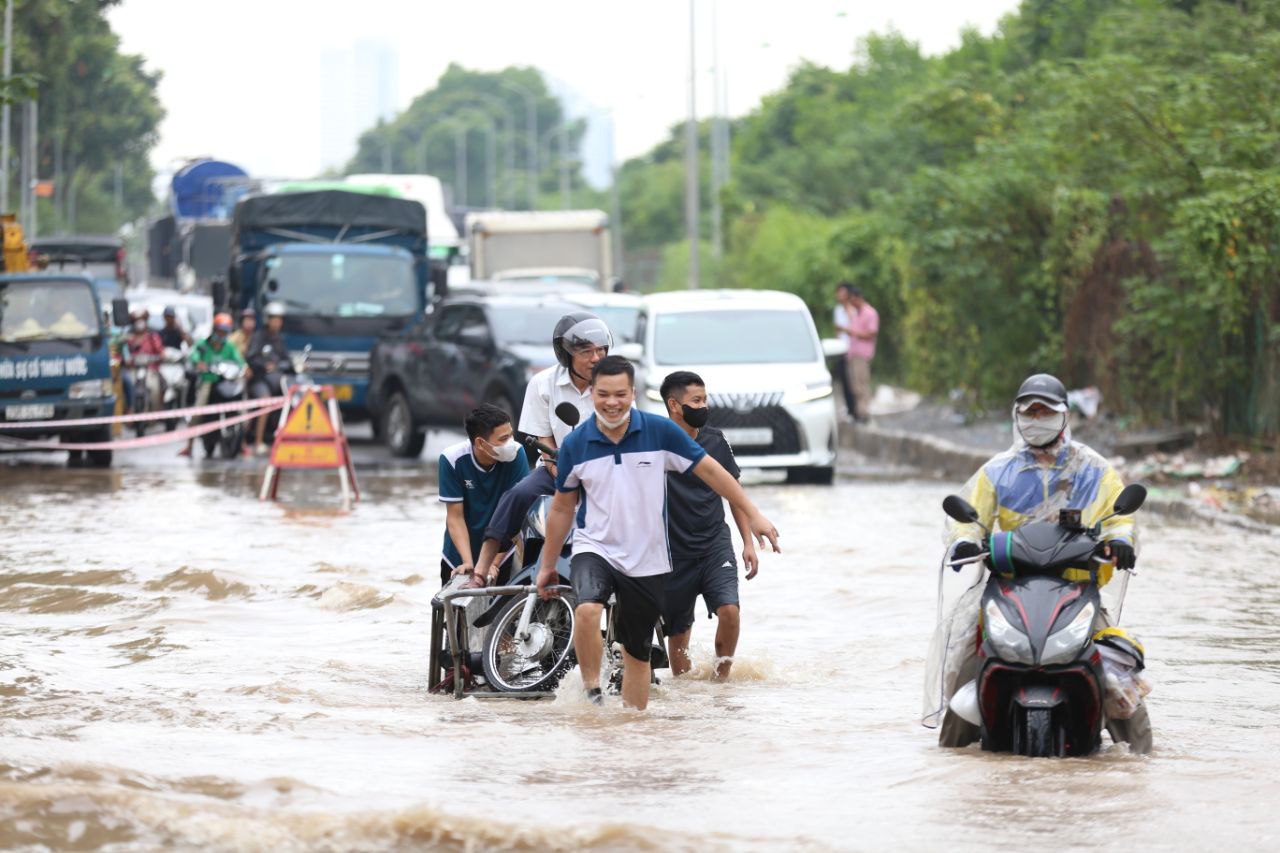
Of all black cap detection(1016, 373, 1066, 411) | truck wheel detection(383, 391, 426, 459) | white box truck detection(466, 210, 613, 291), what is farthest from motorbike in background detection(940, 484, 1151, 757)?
white box truck detection(466, 210, 613, 291)

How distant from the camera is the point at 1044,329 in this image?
23.0 metres

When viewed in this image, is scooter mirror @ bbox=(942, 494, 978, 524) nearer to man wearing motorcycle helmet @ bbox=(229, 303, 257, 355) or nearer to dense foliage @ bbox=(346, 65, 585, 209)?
man wearing motorcycle helmet @ bbox=(229, 303, 257, 355)

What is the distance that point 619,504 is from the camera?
7.77m

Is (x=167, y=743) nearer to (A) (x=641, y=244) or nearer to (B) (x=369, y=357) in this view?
(B) (x=369, y=357)

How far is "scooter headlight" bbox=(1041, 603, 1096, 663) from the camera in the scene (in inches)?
272

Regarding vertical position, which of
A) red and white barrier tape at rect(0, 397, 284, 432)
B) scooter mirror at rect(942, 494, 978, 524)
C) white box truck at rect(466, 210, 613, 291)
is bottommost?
red and white barrier tape at rect(0, 397, 284, 432)

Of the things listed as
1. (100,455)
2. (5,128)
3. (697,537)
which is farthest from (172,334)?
(5,128)

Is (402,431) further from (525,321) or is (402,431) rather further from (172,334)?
(172,334)

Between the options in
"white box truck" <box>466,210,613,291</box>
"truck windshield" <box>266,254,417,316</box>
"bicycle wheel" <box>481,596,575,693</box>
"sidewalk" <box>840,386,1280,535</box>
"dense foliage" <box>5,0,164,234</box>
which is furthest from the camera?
"dense foliage" <box>5,0,164,234</box>

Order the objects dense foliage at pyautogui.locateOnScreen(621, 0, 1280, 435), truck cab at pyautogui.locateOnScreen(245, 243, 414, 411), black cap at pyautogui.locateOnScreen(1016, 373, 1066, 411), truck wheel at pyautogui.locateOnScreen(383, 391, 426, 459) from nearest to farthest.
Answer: black cap at pyautogui.locateOnScreen(1016, 373, 1066, 411) → dense foliage at pyautogui.locateOnScreen(621, 0, 1280, 435) → truck wheel at pyautogui.locateOnScreen(383, 391, 426, 459) → truck cab at pyautogui.locateOnScreen(245, 243, 414, 411)

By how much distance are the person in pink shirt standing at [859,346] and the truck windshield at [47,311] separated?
9.09 metres

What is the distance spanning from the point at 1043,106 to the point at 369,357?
9177 millimetres

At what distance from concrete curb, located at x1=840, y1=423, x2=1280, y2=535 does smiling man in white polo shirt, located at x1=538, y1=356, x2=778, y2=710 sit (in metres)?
8.04

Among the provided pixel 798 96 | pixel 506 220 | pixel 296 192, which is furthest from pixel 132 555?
pixel 798 96
